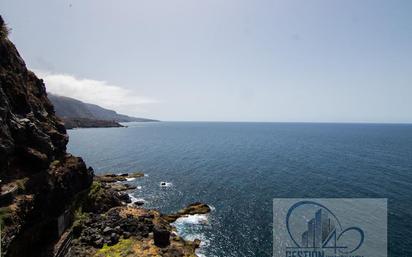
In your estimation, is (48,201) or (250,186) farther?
(250,186)

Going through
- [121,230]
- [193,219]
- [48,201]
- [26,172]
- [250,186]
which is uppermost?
[26,172]

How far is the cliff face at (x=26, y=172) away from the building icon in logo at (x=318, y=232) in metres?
34.0

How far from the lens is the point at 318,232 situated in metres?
37.7

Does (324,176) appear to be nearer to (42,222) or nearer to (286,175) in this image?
(286,175)

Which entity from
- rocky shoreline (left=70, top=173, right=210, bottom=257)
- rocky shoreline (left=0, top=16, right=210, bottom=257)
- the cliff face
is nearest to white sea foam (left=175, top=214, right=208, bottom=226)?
rocky shoreline (left=70, top=173, right=210, bottom=257)

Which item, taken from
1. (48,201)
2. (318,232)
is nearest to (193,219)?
(318,232)

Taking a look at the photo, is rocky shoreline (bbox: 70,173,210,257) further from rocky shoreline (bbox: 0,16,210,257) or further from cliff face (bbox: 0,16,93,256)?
cliff face (bbox: 0,16,93,256)

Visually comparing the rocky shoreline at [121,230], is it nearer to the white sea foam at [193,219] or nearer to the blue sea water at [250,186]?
the white sea foam at [193,219]

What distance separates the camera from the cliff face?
87.0 feet

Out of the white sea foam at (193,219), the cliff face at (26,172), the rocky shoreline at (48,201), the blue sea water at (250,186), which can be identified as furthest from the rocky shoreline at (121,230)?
the cliff face at (26,172)

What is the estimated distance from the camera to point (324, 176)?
78.4 metres

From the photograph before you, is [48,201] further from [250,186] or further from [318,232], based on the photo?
[250,186]

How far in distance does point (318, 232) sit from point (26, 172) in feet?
129

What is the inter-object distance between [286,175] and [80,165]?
58.3 meters
